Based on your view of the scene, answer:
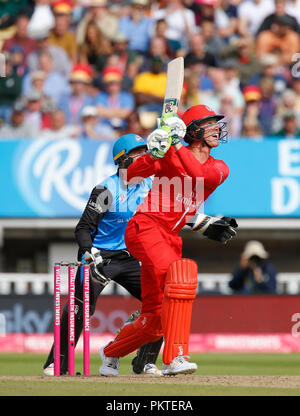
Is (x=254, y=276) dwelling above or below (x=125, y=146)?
below

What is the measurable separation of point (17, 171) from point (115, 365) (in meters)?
6.09

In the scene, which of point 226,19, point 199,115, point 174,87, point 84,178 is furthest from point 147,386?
point 226,19

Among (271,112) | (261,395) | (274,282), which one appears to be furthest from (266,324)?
(261,395)

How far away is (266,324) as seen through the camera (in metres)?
12.8

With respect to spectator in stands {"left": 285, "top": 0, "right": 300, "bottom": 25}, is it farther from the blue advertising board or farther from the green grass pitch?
the green grass pitch

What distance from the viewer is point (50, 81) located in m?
14.9

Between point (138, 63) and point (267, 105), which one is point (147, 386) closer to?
point (267, 105)

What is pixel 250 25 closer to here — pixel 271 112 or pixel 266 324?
pixel 271 112

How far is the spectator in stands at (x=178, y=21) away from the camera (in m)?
15.5

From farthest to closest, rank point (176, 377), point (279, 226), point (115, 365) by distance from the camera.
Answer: point (279, 226)
point (115, 365)
point (176, 377)

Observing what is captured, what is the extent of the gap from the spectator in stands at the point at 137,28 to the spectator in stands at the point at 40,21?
1141 millimetres

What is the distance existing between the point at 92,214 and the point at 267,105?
23.9 feet

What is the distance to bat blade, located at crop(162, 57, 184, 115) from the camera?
23.1 ft

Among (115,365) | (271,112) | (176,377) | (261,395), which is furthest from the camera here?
(271,112)
